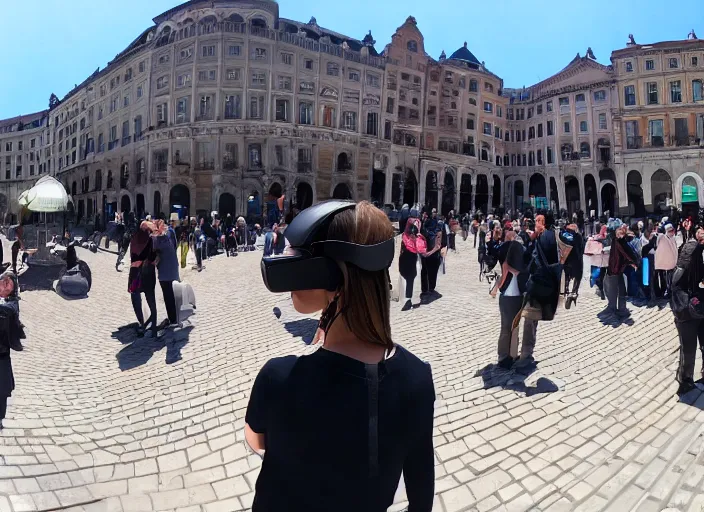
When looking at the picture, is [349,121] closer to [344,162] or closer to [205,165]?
[344,162]

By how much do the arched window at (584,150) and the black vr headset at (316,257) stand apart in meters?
29.6

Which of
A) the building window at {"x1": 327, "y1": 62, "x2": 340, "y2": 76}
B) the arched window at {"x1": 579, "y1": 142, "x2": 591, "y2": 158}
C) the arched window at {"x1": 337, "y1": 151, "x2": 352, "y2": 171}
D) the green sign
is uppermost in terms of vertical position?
the building window at {"x1": 327, "y1": 62, "x2": 340, "y2": 76}

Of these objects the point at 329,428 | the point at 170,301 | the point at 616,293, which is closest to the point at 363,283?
the point at 329,428

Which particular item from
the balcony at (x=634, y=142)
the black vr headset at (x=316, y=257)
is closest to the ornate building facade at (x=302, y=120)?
the balcony at (x=634, y=142)

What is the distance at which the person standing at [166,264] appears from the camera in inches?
258

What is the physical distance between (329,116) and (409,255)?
62.8 ft

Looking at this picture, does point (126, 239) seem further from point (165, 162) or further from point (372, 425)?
point (372, 425)

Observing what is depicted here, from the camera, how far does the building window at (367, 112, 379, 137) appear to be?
2630cm

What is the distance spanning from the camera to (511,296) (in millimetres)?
5391

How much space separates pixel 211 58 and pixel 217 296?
63.6 ft

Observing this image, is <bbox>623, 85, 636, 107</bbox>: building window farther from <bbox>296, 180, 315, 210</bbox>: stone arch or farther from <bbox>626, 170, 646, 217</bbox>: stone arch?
<bbox>296, 180, 315, 210</bbox>: stone arch

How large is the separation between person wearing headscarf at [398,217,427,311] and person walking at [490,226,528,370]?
2812mm

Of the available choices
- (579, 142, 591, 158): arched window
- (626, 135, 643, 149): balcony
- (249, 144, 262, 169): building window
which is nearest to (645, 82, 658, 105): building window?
(626, 135, 643, 149): balcony

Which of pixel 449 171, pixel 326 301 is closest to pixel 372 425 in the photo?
pixel 326 301
